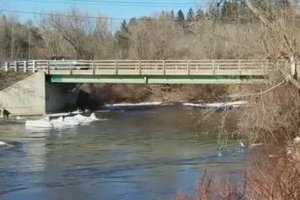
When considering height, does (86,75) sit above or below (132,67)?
below

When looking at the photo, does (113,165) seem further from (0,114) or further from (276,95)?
(0,114)

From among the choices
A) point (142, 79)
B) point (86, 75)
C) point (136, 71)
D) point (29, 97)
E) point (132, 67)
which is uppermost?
point (132, 67)

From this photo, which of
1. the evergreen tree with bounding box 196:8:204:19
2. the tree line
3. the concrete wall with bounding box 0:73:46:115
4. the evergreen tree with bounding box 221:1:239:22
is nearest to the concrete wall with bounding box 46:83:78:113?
the concrete wall with bounding box 0:73:46:115

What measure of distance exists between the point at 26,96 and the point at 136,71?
10318 mm

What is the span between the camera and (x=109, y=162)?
27.2 meters

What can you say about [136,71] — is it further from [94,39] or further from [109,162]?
[94,39]

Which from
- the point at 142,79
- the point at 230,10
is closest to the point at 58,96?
the point at 142,79

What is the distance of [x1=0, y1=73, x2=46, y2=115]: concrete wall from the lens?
54312 millimetres

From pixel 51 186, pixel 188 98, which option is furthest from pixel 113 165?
pixel 188 98

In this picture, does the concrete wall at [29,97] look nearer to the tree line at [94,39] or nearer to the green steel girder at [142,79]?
the green steel girder at [142,79]

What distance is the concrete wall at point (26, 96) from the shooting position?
2138 inches

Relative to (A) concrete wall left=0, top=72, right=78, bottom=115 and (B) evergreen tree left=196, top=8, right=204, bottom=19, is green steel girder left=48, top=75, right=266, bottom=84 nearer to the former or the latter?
(A) concrete wall left=0, top=72, right=78, bottom=115

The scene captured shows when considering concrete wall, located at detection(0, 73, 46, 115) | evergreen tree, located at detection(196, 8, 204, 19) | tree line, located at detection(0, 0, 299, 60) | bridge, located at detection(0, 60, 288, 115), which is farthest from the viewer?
tree line, located at detection(0, 0, 299, 60)

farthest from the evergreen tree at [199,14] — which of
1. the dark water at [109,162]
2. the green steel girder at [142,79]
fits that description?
the green steel girder at [142,79]
